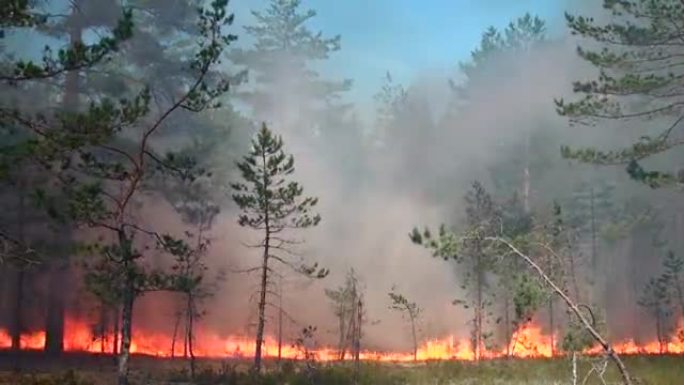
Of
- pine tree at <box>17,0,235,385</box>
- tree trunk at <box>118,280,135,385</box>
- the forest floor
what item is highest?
pine tree at <box>17,0,235,385</box>

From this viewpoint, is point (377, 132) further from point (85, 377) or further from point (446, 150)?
point (85, 377)

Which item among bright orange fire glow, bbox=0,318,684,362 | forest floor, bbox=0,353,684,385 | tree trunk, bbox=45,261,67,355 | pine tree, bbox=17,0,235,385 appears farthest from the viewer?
bright orange fire glow, bbox=0,318,684,362

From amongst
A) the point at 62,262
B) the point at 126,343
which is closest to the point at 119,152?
the point at 126,343

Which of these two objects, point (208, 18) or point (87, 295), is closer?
point (208, 18)

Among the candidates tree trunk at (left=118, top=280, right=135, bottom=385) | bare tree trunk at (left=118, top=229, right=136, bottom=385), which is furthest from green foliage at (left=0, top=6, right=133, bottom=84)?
tree trunk at (left=118, top=280, right=135, bottom=385)

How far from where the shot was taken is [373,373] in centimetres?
2222

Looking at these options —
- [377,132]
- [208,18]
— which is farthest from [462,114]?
[208,18]

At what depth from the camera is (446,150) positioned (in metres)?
51.6

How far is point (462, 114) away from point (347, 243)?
1786 cm

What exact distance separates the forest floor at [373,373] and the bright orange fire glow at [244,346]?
6357 millimetres

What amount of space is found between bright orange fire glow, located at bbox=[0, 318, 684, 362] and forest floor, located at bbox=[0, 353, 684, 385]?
636cm

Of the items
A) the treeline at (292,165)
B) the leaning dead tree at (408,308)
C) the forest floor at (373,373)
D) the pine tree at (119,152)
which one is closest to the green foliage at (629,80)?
the treeline at (292,165)

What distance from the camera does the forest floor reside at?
19.3 metres

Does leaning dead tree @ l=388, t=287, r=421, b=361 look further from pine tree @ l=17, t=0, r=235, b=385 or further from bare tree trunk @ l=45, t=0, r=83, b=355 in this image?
bare tree trunk @ l=45, t=0, r=83, b=355
